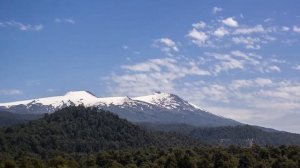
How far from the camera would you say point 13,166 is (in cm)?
10806

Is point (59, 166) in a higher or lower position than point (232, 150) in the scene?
lower

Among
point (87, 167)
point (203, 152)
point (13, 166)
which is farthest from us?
point (203, 152)

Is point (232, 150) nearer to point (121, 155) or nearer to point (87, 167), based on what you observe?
point (121, 155)

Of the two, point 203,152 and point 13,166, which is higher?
point 203,152

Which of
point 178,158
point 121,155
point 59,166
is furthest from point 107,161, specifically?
point 59,166

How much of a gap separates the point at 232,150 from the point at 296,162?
25.4 metres

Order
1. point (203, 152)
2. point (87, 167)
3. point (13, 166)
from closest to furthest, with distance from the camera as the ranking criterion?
point (13, 166) → point (87, 167) → point (203, 152)

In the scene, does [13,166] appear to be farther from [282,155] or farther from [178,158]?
[282,155]

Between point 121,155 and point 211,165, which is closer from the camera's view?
point 211,165

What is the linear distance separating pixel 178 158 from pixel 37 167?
1635 inches

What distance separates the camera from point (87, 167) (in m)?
128

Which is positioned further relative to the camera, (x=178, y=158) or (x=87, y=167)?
(x=178, y=158)

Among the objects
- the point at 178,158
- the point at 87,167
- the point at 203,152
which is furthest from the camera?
the point at 203,152

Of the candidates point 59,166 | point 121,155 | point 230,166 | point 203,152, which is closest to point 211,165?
point 230,166
